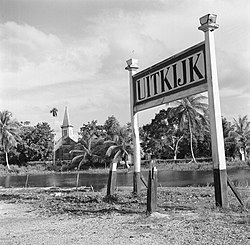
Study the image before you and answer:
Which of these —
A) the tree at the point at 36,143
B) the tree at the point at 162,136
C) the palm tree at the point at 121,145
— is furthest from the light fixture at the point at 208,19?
the tree at the point at 36,143

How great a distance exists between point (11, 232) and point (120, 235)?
170cm

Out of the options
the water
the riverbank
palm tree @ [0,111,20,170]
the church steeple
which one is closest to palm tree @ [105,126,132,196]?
the riverbank

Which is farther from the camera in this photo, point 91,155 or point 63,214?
point 91,155

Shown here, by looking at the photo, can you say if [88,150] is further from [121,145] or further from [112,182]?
[112,182]

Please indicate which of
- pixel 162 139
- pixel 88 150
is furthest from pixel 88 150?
pixel 162 139

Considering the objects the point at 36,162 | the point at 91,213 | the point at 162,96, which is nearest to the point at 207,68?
the point at 162,96

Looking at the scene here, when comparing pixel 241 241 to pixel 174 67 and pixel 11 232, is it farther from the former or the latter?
pixel 174 67

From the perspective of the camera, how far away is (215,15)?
6.85 m

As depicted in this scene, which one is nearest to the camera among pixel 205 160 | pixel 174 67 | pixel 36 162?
pixel 174 67

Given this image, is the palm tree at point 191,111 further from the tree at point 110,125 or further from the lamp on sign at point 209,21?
the lamp on sign at point 209,21

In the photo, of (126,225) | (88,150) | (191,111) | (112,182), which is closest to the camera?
(126,225)

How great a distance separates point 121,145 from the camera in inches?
1700

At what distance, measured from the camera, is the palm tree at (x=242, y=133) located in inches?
1830

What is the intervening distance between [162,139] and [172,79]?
3850 centimetres
